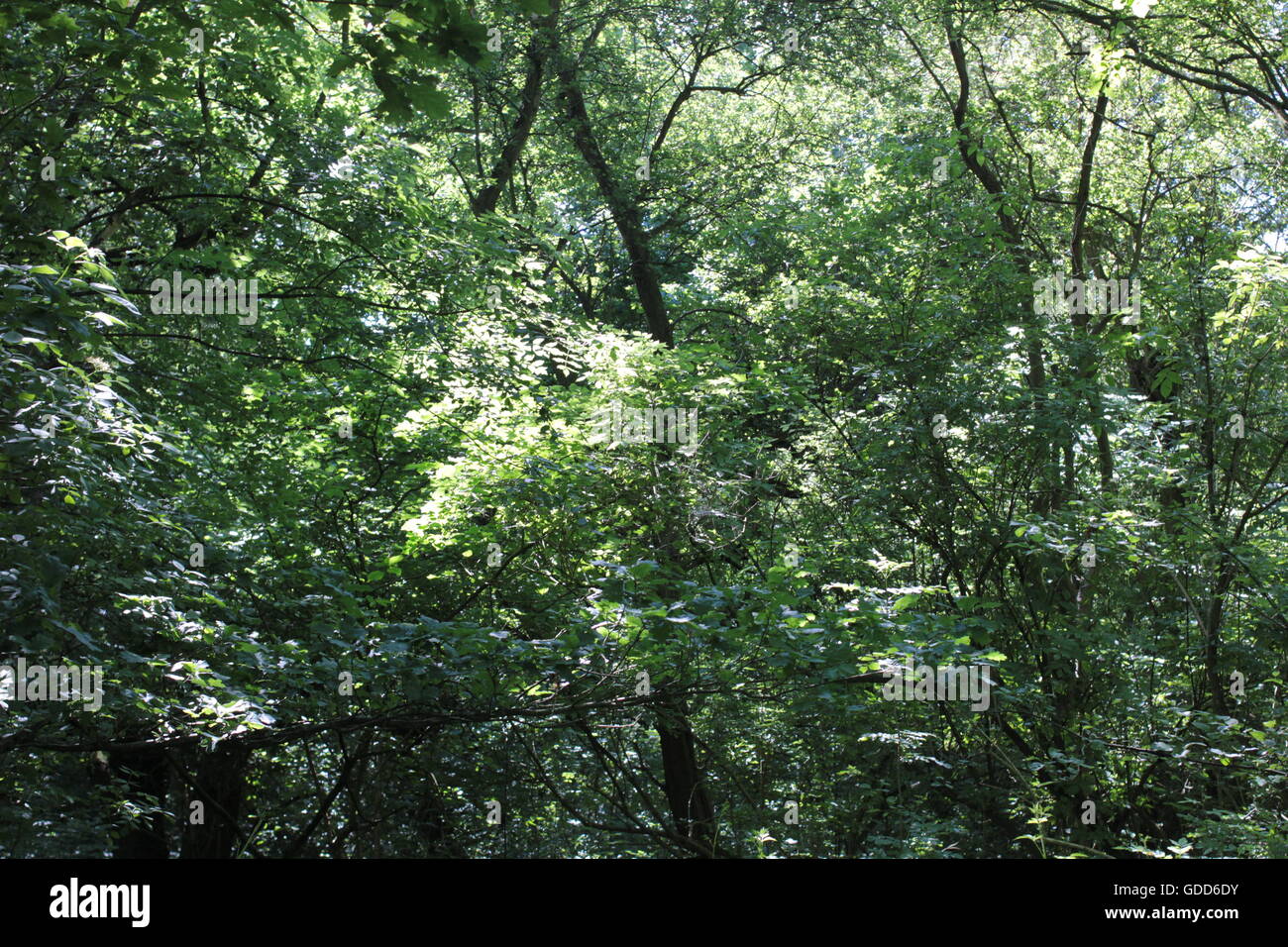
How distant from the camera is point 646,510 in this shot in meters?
7.45

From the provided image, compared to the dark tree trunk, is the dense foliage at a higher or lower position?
higher

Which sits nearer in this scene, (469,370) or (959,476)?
(469,370)

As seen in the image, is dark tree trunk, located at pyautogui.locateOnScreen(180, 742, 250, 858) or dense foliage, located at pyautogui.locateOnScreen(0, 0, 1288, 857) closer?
dense foliage, located at pyautogui.locateOnScreen(0, 0, 1288, 857)

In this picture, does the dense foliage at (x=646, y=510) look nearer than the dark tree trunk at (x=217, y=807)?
Yes

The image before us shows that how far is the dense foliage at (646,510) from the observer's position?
503 cm

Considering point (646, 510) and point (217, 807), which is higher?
point (646, 510)

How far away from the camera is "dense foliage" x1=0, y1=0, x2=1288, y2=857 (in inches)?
198

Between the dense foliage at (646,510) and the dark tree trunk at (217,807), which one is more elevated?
the dense foliage at (646,510)
